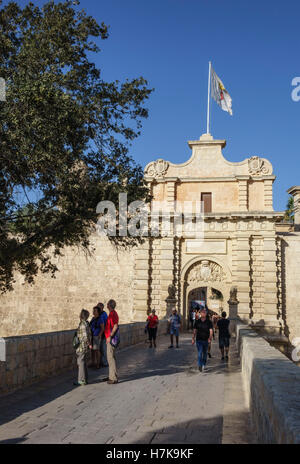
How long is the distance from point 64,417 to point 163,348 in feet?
29.2

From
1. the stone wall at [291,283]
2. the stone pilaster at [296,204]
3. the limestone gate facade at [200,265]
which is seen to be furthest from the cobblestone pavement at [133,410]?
the stone pilaster at [296,204]

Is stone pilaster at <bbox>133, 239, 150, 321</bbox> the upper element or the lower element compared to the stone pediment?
lower

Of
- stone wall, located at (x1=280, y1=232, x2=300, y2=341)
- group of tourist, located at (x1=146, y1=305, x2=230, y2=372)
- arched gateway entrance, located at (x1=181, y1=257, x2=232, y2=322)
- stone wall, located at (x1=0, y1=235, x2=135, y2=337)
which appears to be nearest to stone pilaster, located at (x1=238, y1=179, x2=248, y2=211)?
stone wall, located at (x1=280, y1=232, x2=300, y2=341)

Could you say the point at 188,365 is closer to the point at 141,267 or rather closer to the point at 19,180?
the point at 19,180

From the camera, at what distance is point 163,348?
1409 centimetres

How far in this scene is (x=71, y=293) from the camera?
81.6ft

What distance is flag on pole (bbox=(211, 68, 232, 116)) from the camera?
2495 centimetres

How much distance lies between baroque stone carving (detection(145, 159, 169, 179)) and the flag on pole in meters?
5.07

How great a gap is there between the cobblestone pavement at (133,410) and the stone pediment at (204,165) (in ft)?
53.5

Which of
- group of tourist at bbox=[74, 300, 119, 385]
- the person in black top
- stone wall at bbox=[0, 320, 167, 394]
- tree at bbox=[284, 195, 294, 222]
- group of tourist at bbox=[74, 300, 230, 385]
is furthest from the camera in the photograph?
tree at bbox=[284, 195, 294, 222]

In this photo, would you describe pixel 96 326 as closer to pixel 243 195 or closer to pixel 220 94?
pixel 243 195

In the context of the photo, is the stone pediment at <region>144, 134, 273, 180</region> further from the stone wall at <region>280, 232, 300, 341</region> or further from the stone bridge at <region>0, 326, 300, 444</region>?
the stone bridge at <region>0, 326, 300, 444</region>
